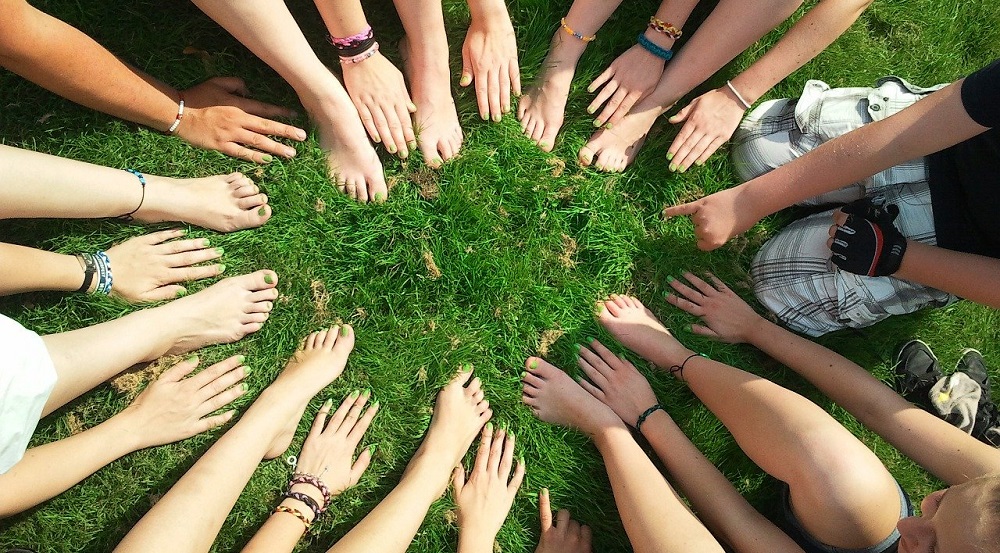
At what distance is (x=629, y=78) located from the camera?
2.43 meters

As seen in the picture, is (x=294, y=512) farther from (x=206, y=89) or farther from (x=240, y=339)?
(x=206, y=89)

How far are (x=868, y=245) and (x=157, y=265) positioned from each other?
2.38 metres

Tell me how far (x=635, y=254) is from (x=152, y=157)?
1840mm

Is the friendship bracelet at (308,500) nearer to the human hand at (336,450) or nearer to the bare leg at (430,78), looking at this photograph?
the human hand at (336,450)

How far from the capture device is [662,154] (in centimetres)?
253

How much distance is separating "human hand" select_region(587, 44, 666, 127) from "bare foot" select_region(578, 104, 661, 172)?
0.21 ft

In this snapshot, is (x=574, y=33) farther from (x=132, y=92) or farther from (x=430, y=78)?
(x=132, y=92)

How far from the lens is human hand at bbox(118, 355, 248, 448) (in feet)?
7.20

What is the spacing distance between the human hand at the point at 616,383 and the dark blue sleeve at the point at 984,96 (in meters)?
1.33

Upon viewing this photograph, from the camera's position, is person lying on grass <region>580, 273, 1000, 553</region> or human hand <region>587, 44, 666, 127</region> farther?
human hand <region>587, 44, 666, 127</region>

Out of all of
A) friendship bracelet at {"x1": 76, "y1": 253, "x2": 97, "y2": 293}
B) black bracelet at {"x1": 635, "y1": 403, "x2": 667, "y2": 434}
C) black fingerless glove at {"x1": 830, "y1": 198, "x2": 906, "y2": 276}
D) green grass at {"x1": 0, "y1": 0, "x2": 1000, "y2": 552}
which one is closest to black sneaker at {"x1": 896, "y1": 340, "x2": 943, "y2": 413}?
green grass at {"x1": 0, "y1": 0, "x2": 1000, "y2": 552}

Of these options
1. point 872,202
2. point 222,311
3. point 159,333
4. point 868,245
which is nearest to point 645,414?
point 868,245

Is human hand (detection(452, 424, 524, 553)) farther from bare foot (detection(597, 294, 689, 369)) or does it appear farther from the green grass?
bare foot (detection(597, 294, 689, 369))

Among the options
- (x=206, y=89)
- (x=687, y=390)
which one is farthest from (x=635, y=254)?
(x=206, y=89)
